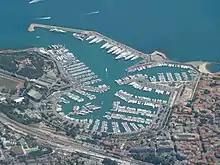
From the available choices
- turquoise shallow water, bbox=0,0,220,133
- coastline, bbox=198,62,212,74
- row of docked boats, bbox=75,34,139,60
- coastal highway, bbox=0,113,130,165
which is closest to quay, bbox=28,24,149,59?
row of docked boats, bbox=75,34,139,60

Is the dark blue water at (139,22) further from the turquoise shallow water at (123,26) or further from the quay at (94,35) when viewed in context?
the quay at (94,35)

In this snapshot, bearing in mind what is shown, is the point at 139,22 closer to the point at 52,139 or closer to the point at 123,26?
the point at 123,26

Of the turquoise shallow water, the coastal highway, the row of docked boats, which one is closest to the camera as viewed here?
the coastal highway

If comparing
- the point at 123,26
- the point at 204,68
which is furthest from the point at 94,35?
the point at 204,68

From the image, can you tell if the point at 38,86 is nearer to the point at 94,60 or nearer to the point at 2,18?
the point at 94,60

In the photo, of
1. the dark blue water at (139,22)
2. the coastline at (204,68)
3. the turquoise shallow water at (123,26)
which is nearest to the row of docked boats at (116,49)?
the turquoise shallow water at (123,26)

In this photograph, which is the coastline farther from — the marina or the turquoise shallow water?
the turquoise shallow water

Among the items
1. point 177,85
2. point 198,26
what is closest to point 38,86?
point 177,85

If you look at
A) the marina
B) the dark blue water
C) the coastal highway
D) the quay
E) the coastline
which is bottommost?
the coastal highway
